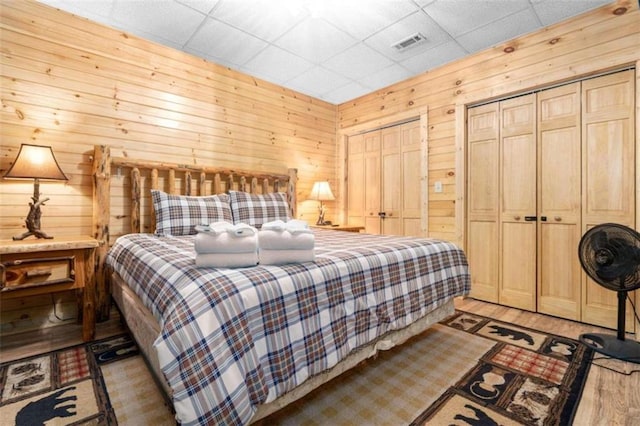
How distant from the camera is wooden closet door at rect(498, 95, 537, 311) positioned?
9.27 ft

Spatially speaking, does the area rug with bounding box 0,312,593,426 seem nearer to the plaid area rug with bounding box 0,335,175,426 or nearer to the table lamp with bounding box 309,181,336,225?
the plaid area rug with bounding box 0,335,175,426

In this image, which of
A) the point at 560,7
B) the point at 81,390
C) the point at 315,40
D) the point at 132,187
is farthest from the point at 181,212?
the point at 560,7

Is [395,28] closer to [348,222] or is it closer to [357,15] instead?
[357,15]

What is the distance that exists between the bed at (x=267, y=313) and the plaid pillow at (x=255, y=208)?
2.74 ft

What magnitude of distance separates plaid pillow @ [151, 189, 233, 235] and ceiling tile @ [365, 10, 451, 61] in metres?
2.12

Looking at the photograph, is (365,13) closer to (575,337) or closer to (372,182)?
(372,182)

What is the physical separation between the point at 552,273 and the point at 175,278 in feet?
9.91

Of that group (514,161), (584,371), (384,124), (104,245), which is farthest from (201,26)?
(584,371)

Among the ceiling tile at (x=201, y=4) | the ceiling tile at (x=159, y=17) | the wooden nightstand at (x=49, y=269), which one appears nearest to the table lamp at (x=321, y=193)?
the ceiling tile at (x=159, y=17)

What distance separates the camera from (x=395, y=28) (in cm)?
269

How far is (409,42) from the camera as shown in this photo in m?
2.90

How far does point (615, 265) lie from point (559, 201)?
87 centimetres

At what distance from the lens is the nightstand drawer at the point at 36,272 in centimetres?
184

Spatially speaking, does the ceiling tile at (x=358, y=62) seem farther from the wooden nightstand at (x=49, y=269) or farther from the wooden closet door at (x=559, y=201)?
the wooden nightstand at (x=49, y=269)
